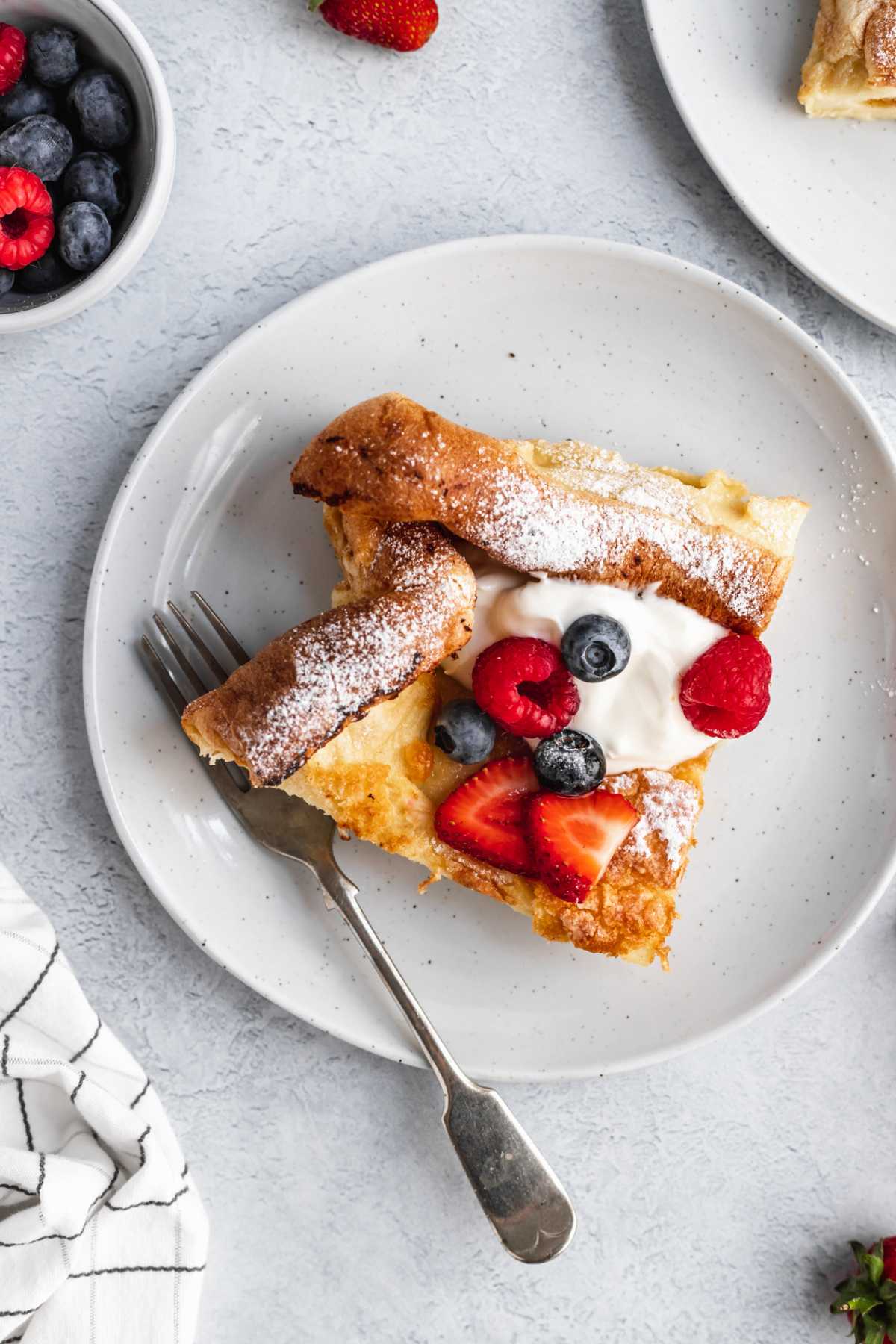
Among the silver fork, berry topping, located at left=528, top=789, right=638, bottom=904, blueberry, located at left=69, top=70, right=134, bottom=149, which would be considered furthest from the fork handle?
blueberry, located at left=69, top=70, right=134, bottom=149

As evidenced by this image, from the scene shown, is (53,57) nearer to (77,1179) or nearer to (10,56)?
(10,56)

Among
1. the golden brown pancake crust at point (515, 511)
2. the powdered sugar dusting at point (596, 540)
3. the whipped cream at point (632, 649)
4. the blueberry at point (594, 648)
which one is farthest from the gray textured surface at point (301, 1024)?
the blueberry at point (594, 648)

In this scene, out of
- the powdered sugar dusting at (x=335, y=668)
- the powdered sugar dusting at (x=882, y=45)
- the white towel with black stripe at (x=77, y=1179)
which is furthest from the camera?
the powdered sugar dusting at (x=882, y=45)

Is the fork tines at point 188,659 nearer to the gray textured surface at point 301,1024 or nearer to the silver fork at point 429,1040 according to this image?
the silver fork at point 429,1040

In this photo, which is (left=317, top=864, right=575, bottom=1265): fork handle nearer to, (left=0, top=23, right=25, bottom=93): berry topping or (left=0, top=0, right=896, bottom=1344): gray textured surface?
(left=0, top=0, right=896, bottom=1344): gray textured surface

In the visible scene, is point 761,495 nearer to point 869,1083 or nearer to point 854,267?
point 854,267

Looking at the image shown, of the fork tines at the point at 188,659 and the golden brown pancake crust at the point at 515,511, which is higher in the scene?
the golden brown pancake crust at the point at 515,511
